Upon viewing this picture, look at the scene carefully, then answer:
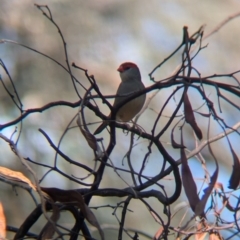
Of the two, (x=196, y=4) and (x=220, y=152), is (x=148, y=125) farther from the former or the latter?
(x=196, y=4)

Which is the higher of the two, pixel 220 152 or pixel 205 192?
pixel 220 152

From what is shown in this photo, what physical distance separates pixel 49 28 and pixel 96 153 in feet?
9.55

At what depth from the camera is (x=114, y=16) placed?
402 centimetres

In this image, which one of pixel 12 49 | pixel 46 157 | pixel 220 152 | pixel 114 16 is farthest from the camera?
pixel 114 16

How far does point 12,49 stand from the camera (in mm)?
3758

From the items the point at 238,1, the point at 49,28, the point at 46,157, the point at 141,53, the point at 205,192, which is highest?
the point at 238,1

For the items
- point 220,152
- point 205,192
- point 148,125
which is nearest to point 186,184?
point 205,192

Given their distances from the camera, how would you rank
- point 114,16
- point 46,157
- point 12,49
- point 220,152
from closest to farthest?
1. point 46,157
2. point 220,152
3. point 12,49
4. point 114,16

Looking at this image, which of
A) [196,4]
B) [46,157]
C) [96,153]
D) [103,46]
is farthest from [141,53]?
[96,153]

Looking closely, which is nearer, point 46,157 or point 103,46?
point 46,157

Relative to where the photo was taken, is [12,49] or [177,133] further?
[12,49]

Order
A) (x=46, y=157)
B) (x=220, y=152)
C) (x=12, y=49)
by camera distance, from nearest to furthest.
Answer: (x=46, y=157) < (x=220, y=152) < (x=12, y=49)

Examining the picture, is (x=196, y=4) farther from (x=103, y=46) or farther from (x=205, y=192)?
(x=205, y=192)

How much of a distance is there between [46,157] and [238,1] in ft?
6.18
